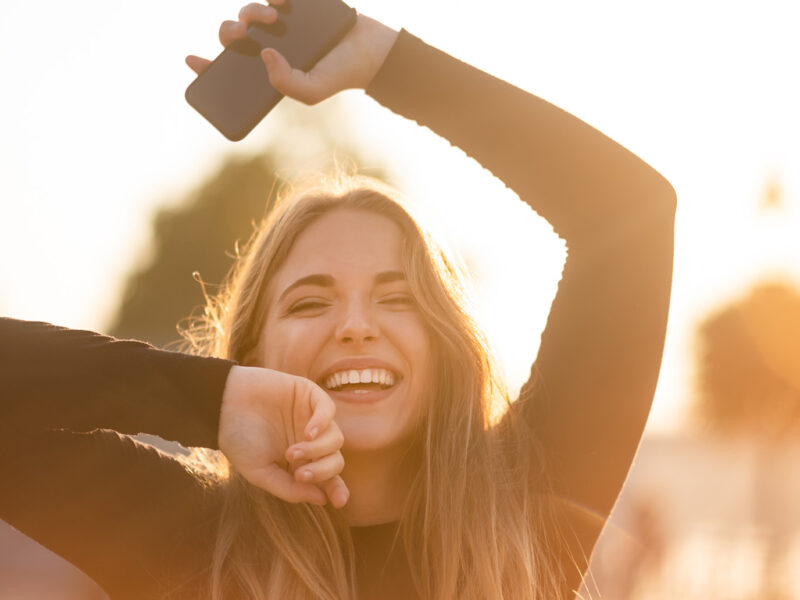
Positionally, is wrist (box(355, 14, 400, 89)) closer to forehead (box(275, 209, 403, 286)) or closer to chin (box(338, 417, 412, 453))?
forehead (box(275, 209, 403, 286))

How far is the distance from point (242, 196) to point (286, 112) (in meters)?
6.51

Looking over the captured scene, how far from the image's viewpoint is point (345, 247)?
12.2 feet

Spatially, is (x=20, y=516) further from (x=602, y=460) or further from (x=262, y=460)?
(x=602, y=460)

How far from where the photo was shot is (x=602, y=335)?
10.7 feet

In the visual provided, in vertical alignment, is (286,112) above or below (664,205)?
above

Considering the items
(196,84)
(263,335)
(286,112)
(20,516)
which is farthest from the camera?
(286,112)

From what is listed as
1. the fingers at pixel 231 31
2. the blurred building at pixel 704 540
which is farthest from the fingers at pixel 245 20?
the blurred building at pixel 704 540

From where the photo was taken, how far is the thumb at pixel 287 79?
10.1 ft

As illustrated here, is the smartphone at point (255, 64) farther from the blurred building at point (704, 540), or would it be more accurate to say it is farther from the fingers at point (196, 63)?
the blurred building at point (704, 540)

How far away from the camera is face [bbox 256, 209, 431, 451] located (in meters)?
3.48

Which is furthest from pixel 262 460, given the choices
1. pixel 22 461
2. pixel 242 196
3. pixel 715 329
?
pixel 242 196

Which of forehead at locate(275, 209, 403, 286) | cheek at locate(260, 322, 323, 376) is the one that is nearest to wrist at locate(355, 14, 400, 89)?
forehead at locate(275, 209, 403, 286)

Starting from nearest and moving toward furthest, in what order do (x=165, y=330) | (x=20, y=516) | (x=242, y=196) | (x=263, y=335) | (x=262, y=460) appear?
1. (x=262, y=460)
2. (x=20, y=516)
3. (x=263, y=335)
4. (x=165, y=330)
5. (x=242, y=196)

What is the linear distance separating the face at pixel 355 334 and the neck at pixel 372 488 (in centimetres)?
11
